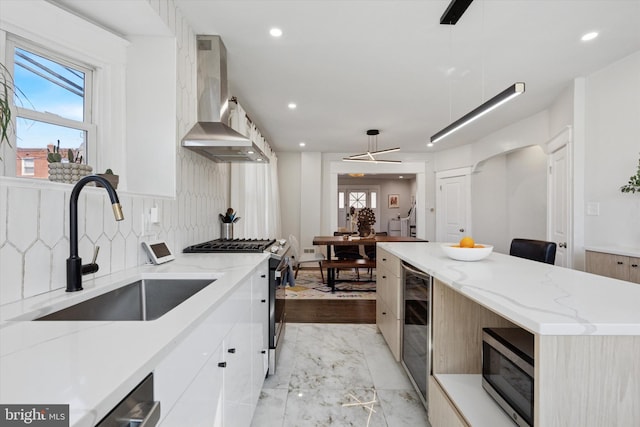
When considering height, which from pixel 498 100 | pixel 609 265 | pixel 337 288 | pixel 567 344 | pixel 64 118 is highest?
pixel 498 100

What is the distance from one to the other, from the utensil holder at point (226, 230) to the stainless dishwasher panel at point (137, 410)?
7.99 feet

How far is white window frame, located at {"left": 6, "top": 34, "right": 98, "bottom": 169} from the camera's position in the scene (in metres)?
1.50

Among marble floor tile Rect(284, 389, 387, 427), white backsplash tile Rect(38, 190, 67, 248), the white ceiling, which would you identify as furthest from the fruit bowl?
white backsplash tile Rect(38, 190, 67, 248)

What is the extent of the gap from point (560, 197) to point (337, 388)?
339 centimetres

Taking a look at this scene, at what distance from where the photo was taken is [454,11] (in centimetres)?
205

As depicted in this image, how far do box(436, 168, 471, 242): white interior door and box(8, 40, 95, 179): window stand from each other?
6.19 metres

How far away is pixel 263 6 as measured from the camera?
2088 millimetres

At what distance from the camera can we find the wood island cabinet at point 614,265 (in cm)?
240

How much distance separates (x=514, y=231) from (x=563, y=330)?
18.0ft

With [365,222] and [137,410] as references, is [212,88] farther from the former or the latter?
[365,222]

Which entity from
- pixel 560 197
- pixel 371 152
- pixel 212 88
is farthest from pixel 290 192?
pixel 560 197

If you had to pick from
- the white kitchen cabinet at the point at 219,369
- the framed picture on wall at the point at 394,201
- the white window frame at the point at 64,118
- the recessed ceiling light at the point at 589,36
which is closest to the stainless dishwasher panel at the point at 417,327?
the white kitchen cabinet at the point at 219,369

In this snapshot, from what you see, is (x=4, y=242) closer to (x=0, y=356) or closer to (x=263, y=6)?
(x=0, y=356)

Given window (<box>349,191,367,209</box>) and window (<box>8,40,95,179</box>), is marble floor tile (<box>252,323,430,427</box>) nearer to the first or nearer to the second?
window (<box>8,40,95,179</box>)
